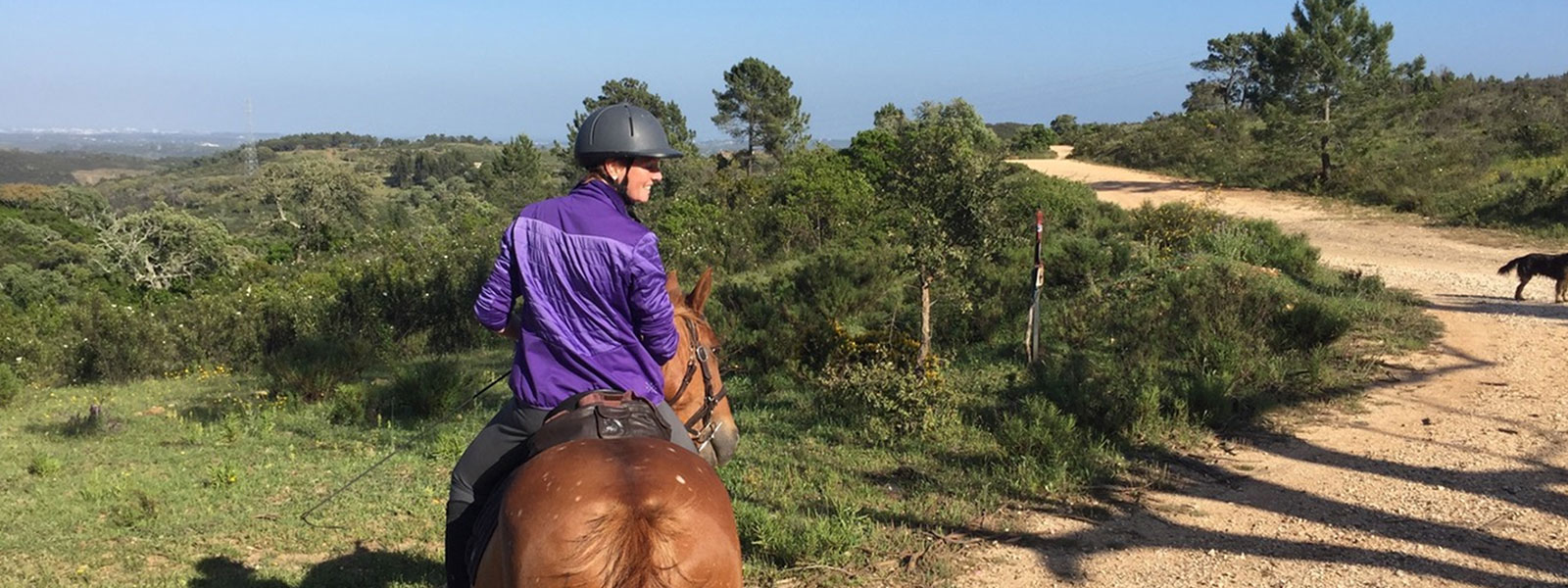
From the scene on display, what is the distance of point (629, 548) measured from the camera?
2.19 m

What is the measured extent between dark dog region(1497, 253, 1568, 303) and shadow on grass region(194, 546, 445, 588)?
11.4 m

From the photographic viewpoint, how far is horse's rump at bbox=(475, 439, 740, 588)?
7.20ft

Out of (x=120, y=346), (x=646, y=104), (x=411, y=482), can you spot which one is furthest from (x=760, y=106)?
(x=411, y=482)

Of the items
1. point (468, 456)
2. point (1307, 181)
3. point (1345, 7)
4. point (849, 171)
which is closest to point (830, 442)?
point (468, 456)

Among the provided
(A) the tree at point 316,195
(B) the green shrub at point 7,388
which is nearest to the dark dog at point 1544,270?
(B) the green shrub at point 7,388

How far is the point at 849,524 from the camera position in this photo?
16.1 ft

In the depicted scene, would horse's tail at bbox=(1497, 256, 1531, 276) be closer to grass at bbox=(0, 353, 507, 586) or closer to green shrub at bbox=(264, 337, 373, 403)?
grass at bbox=(0, 353, 507, 586)

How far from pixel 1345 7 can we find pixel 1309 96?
2834 millimetres

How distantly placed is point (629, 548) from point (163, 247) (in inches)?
1694

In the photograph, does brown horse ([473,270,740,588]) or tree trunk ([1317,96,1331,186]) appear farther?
tree trunk ([1317,96,1331,186])

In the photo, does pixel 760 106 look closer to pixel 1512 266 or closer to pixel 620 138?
pixel 1512 266

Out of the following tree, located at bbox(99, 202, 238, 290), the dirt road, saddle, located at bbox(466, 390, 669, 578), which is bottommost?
tree, located at bbox(99, 202, 238, 290)

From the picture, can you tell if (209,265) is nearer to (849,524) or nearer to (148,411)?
(148,411)

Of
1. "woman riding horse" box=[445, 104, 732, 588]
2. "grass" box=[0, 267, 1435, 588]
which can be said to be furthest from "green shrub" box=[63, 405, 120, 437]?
"woman riding horse" box=[445, 104, 732, 588]
